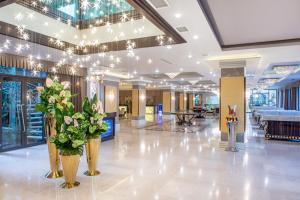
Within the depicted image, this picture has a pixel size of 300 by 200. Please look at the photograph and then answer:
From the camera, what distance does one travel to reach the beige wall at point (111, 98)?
12070mm

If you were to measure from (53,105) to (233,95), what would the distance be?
6.08m

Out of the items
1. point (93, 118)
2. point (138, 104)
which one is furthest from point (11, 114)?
point (138, 104)

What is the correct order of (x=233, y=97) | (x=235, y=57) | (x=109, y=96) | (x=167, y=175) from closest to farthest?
(x=167, y=175) < (x=235, y=57) < (x=233, y=97) < (x=109, y=96)

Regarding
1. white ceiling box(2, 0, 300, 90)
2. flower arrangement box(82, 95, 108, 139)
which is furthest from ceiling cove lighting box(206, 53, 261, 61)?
flower arrangement box(82, 95, 108, 139)

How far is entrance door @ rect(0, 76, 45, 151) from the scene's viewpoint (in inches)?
276

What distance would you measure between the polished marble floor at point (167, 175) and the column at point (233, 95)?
910mm

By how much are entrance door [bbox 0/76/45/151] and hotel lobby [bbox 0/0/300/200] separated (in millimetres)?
34

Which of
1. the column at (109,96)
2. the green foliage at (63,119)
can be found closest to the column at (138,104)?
the column at (109,96)

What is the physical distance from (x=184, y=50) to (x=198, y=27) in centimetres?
183

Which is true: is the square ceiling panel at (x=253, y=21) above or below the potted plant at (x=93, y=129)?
above

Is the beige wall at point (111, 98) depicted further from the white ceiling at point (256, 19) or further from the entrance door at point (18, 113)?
the white ceiling at point (256, 19)

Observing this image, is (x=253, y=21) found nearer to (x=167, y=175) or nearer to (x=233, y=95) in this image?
(x=233, y=95)

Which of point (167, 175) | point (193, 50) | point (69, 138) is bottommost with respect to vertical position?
point (167, 175)

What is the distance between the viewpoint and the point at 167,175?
184 inches
